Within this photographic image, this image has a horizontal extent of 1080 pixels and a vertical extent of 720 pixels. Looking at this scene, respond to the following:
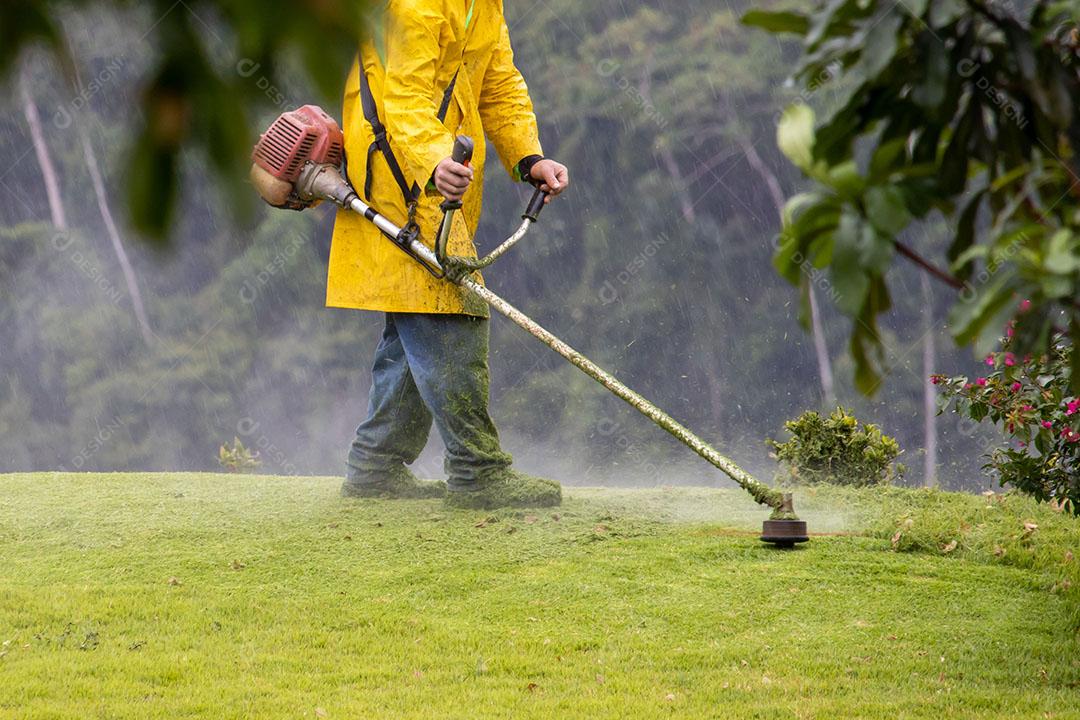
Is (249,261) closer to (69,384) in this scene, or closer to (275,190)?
(69,384)

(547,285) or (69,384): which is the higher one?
(547,285)

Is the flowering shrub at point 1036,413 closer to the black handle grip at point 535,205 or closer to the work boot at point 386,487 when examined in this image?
the black handle grip at point 535,205

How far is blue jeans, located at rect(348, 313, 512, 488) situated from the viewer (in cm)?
439

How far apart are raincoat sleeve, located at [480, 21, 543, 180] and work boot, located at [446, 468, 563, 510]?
3.67 ft

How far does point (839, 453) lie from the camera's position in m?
5.82

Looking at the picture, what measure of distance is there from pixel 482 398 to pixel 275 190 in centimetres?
100

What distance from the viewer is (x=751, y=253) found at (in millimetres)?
14336

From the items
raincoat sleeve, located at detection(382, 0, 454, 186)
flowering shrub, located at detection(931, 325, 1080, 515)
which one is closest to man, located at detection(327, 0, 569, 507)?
raincoat sleeve, located at detection(382, 0, 454, 186)

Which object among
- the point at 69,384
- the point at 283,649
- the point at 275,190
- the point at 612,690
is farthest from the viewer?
the point at 69,384

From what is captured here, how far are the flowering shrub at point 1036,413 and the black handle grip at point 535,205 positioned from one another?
1.48m

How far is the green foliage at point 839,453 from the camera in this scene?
578 centimetres

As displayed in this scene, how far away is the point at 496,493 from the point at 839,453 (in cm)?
198

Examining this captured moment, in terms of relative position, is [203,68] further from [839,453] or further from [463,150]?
[839,453]

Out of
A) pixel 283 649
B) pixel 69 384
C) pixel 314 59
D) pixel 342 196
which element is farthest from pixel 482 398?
pixel 69 384
